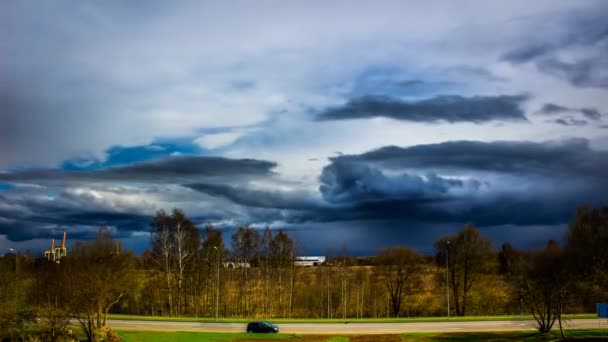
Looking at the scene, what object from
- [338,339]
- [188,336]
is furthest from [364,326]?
[188,336]

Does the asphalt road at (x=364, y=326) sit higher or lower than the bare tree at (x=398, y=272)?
lower

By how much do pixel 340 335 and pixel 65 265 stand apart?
35801mm

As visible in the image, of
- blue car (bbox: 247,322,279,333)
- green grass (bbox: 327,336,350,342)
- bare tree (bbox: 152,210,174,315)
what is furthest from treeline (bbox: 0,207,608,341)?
green grass (bbox: 327,336,350,342)

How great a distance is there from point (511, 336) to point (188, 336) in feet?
113

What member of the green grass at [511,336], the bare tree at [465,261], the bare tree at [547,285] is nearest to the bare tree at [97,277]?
the green grass at [511,336]

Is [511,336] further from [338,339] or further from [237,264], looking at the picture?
[237,264]

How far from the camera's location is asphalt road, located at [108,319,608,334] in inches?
2522

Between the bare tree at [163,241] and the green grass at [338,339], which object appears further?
the bare tree at [163,241]

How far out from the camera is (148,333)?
60562 millimetres

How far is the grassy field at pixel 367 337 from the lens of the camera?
55825mm

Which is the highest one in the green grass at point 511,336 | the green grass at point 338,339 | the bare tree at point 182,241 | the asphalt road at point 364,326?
the bare tree at point 182,241

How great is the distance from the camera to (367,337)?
190 feet

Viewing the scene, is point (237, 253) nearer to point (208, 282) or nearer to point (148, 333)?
point (208, 282)

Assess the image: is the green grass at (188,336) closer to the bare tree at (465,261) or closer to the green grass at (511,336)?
the green grass at (511,336)
